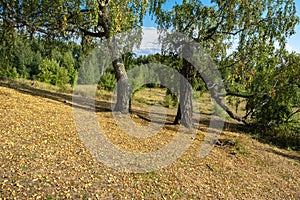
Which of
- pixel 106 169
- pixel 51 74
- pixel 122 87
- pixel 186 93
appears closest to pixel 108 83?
pixel 51 74

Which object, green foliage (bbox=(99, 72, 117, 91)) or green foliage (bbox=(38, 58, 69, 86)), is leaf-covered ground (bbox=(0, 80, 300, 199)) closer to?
green foliage (bbox=(99, 72, 117, 91))

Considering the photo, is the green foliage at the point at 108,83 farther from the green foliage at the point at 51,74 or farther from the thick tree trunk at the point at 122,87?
the thick tree trunk at the point at 122,87

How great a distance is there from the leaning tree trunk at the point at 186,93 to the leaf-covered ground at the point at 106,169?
151cm

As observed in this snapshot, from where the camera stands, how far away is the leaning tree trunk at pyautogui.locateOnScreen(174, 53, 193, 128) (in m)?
7.82

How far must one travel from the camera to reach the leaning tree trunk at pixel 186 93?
782cm

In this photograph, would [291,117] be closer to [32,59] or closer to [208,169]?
[208,169]

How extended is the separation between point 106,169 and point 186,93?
14.6ft

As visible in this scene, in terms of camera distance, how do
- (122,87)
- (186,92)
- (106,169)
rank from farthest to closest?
(122,87), (186,92), (106,169)

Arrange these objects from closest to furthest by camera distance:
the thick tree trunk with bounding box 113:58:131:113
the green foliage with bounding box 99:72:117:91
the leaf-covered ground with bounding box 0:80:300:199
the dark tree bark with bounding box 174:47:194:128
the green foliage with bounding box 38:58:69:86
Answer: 1. the leaf-covered ground with bounding box 0:80:300:199
2. the dark tree bark with bounding box 174:47:194:128
3. the thick tree trunk with bounding box 113:58:131:113
4. the green foliage with bounding box 38:58:69:86
5. the green foliage with bounding box 99:72:117:91

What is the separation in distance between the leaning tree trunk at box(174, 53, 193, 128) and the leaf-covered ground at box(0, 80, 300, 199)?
1.51 meters

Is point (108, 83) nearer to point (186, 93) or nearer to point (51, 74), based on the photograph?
point (51, 74)

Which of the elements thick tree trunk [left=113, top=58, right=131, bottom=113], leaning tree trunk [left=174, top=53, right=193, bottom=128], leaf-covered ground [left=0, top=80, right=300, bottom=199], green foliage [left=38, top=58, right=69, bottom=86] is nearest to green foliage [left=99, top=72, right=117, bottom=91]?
green foliage [left=38, top=58, right=69, bottom=86]

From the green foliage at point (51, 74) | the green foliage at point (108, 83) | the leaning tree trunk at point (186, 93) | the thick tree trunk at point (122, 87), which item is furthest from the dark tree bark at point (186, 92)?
the green foliage at point (51, 74)

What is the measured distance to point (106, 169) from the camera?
412cm
